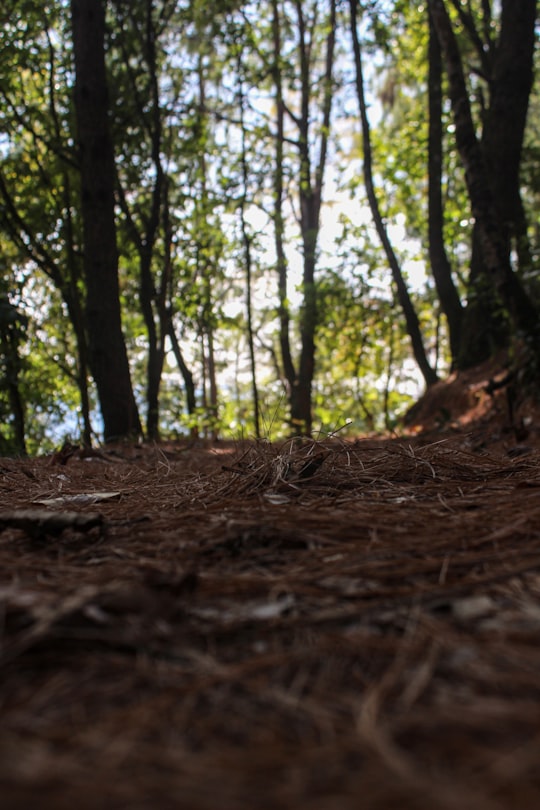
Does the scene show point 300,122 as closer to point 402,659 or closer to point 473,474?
point 473,474

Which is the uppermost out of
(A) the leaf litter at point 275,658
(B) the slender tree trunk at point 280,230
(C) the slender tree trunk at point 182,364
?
(B) the slender tree trunk at point 280,230

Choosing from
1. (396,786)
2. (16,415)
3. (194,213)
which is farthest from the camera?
(194,213)

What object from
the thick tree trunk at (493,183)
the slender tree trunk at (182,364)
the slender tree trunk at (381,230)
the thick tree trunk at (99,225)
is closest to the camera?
the thick tree trunk at (493,183)

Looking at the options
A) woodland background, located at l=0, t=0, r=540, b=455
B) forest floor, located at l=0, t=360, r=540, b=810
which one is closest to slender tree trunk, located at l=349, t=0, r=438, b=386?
woodland background, located at l=0, t=0, r=540, b=455

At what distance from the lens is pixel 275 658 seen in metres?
0.93

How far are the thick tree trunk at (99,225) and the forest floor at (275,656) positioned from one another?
4813mm

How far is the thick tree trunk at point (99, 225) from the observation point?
641 cm

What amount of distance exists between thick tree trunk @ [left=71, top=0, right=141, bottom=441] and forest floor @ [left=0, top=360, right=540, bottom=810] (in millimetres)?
4813

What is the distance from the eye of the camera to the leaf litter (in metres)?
0.66

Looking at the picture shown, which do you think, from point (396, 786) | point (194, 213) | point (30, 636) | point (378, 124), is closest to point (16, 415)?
point (194, 213)

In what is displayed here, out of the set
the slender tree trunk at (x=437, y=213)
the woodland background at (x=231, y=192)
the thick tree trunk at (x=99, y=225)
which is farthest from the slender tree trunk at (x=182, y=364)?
the thick tree trunk at (x=99, y=225)

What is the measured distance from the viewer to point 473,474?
2.31 metres

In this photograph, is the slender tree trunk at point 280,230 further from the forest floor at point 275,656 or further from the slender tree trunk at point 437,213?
the forest floor at point 275,656

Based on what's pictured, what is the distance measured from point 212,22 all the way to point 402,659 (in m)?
10.9
